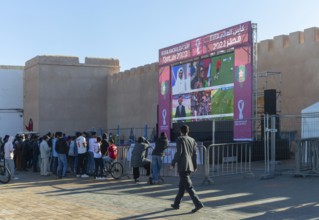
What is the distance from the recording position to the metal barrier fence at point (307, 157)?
14.3 m

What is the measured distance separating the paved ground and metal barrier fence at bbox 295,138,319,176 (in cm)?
35

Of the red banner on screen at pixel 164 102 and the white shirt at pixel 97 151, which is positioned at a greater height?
the red banner on screen at pixel 164 102

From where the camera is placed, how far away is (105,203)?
11227 millimetres

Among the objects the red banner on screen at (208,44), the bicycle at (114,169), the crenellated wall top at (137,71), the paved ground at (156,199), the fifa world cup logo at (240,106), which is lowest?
the paved ground at (156,199)

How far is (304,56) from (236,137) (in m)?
6.42

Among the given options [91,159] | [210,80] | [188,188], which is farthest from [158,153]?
[210,80]

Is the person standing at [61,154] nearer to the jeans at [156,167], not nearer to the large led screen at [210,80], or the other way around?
the jeans at [156,167]

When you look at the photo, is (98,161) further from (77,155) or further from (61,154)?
(61,154)

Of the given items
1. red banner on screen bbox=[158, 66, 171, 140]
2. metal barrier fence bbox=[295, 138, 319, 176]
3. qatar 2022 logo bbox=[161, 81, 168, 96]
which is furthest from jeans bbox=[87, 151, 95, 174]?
qatar 2022 logo bbox=[161, 81, 168, 96]

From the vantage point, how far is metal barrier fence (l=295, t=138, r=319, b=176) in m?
14.3

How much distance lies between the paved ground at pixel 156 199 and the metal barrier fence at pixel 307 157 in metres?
0.35

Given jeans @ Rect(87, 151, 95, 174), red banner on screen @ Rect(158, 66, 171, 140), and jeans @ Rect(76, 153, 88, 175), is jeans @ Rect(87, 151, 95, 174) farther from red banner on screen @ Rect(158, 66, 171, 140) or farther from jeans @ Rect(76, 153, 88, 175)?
red banner on screen @ Rect(158, 66, 171, 140)

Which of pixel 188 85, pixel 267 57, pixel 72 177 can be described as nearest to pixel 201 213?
pixel 72 177

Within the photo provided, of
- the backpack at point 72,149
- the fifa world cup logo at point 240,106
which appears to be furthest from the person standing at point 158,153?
the fifa world cup logo at point 240,106
